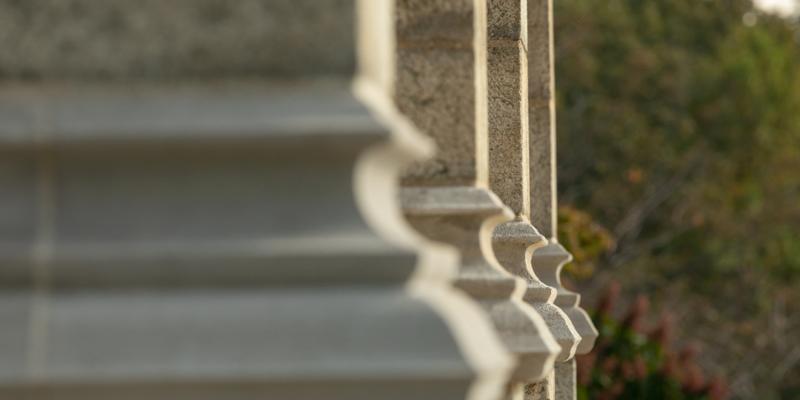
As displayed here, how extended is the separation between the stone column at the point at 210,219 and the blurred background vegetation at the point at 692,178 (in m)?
40.3

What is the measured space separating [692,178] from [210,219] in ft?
153

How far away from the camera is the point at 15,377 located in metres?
→ 5.04

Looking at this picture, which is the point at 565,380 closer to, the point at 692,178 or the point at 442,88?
the point at 442,88

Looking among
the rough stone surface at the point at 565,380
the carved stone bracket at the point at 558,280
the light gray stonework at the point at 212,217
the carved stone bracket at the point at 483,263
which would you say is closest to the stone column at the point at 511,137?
the carved stone bracket at the point at 483,263

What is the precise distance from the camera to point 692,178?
50938 millimetres

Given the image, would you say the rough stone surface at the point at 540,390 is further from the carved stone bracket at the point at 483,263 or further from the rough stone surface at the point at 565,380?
the rough stone surface at the point at 565,380

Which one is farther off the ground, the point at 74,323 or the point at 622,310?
the point at 74,323

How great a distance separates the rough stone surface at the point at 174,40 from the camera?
529cm

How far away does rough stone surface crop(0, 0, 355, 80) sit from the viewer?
529 cm

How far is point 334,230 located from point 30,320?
0.93 metres

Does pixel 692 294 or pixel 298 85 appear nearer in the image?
pixel 298 85

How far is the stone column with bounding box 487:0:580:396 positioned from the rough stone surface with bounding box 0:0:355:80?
21.2 feet

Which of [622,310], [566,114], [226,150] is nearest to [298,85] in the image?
[226,150]

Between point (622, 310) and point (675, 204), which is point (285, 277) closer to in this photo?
point (622, 310)
